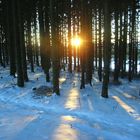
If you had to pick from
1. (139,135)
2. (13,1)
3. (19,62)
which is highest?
(13,1)

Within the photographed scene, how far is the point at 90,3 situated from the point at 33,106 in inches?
459

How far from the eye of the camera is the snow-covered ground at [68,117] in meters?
9.95

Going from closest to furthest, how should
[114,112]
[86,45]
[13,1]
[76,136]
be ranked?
[76,136] < [114,112] < [13,1] < [86,45]

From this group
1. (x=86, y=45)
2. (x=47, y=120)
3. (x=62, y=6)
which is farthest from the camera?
(x=62, y=6)

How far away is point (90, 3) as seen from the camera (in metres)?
23.4

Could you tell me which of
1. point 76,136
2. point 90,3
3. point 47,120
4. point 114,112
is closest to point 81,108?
point 114,112

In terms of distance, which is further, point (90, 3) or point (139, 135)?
point (90, 3)

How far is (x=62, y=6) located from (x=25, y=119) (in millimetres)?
19296

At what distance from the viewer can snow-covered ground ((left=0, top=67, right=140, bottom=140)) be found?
995 centimetres

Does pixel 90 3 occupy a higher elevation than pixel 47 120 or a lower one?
higher

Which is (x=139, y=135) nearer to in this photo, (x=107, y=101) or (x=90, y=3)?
(x=107, y=101)

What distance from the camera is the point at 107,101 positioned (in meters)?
15.4

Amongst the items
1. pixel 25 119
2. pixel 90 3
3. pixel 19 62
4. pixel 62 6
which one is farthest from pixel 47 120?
pixel 62 6

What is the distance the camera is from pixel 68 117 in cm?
1227
